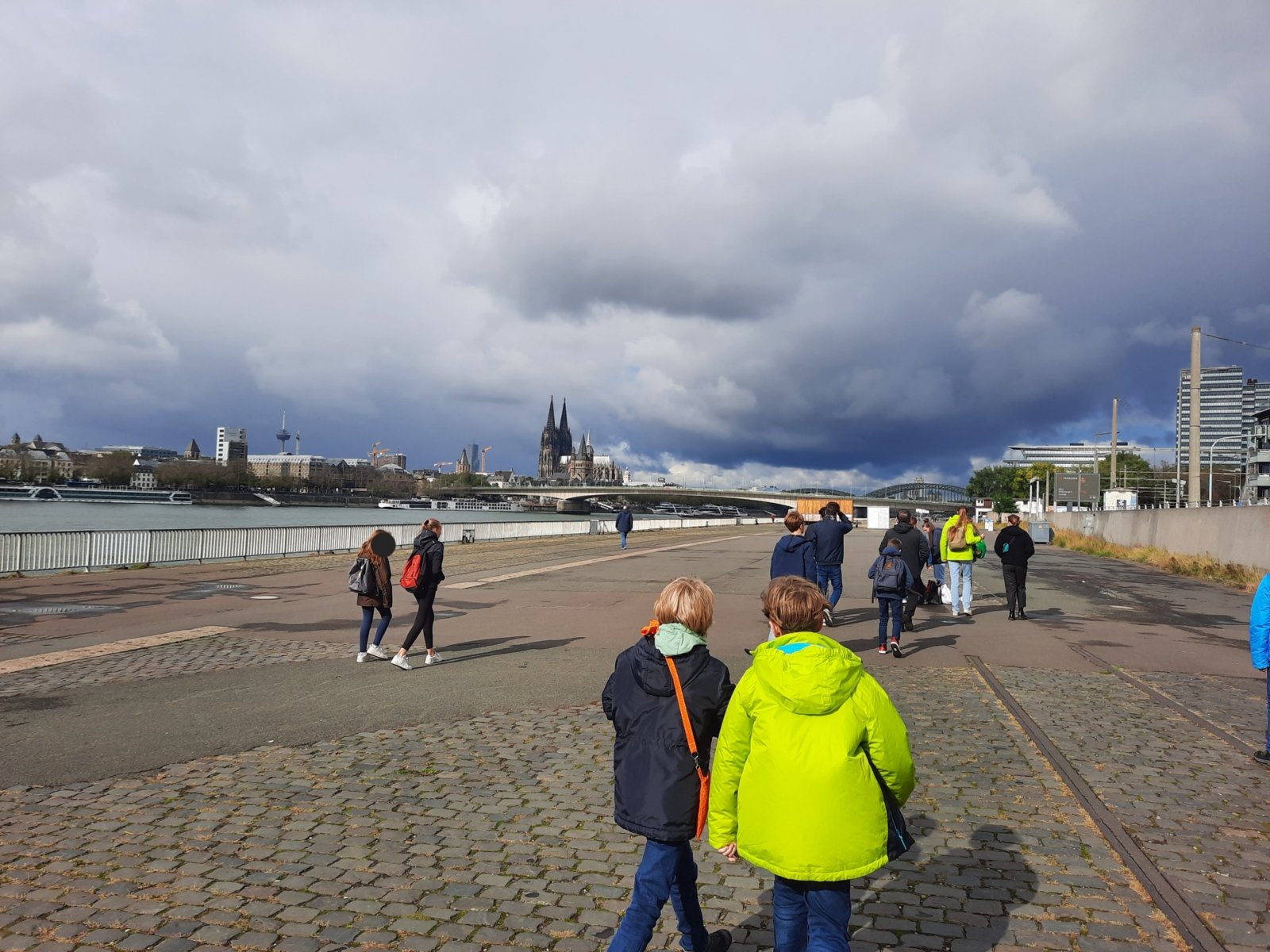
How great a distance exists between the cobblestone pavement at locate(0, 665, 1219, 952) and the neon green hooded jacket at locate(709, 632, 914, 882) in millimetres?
1017

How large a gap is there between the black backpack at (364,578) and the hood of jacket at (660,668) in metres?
6.64

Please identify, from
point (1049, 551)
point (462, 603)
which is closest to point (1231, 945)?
point (462, 603)

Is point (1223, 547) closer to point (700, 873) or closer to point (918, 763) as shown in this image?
point (918, 763)

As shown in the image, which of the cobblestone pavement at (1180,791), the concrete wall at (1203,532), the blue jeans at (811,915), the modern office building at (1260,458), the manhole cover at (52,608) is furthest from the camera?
the modern office building at (1260,458)

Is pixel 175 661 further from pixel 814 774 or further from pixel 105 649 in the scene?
pixel 814 774

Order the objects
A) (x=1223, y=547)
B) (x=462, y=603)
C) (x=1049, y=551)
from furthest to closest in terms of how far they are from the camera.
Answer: (x=1049, y=551) → (x=1223, y=547) → (x=462, y=603)

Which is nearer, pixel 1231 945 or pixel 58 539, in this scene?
pixel 1231 945

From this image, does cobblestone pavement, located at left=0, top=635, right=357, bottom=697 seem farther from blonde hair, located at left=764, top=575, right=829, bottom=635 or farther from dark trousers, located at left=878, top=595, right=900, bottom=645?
blonde hair, located at left=764, top=575, right=829, bottom=635

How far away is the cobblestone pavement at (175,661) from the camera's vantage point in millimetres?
8477

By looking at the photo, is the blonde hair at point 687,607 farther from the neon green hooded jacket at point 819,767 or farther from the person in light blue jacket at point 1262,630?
the person in light blue jacket at point 1262,630

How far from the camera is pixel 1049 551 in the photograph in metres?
40.7

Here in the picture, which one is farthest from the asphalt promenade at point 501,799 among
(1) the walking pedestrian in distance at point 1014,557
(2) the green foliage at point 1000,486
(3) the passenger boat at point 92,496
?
(2) the green foliage at point 1000,486

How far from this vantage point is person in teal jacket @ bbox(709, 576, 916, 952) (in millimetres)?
2811

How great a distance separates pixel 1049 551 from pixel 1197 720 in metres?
36.0
